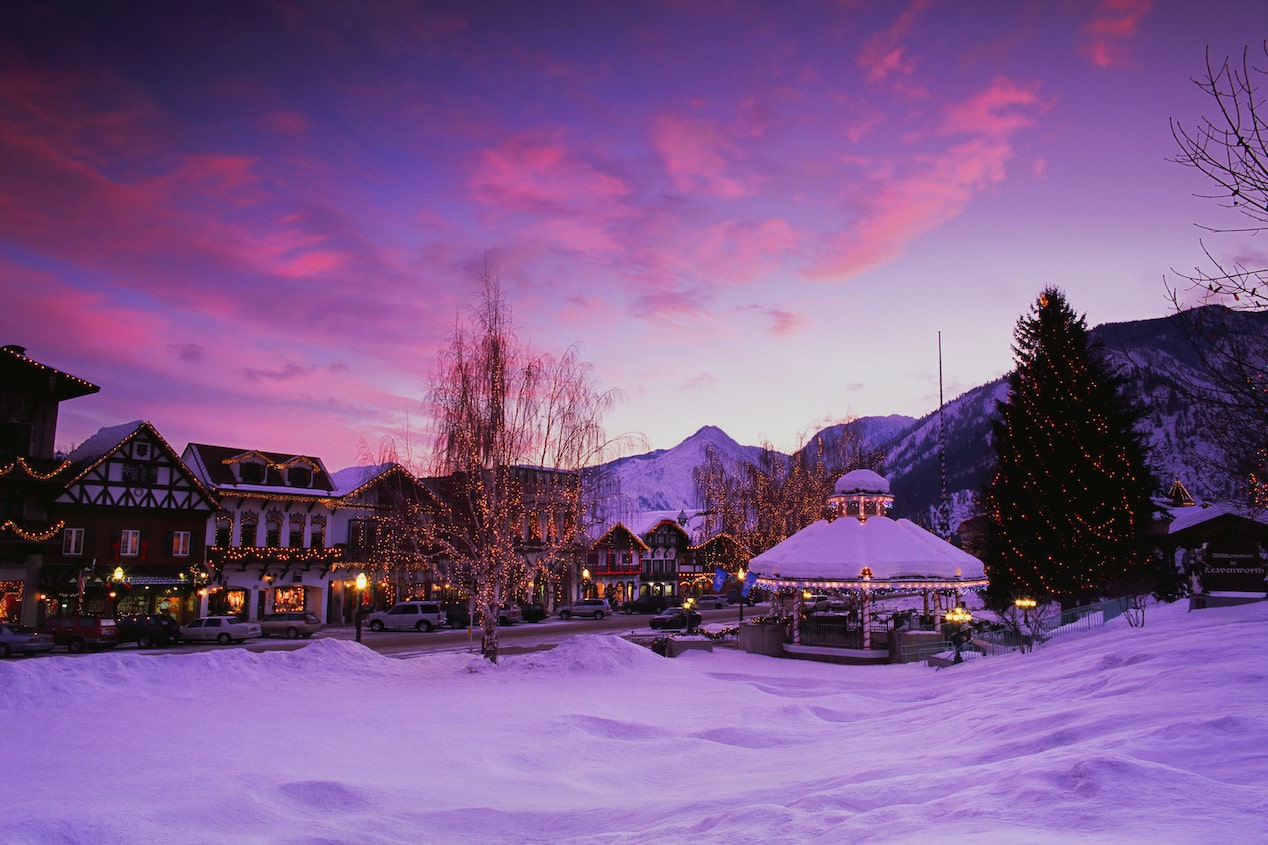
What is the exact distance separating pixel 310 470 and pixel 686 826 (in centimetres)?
4932

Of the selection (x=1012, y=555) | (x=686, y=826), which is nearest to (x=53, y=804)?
(x=686, y=826)

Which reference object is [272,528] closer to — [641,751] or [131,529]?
[131,529]

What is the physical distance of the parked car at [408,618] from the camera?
148 ft

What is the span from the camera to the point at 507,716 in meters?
16.0

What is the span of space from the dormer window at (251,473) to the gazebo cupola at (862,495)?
35.5m

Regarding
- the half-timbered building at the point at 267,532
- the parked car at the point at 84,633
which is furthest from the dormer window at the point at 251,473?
the parked car at the point at 84,633

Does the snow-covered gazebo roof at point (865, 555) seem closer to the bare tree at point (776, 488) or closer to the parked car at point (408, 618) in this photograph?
the bare tree at point (776, 488)

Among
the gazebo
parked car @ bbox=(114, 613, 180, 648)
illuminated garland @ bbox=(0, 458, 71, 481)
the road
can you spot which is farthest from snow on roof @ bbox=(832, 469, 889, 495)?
illuminated garland @ bbox=(0, 458, 71, 481)

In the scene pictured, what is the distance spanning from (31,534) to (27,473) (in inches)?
117

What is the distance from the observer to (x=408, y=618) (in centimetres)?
4525

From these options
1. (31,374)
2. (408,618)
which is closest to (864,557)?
(408,618)

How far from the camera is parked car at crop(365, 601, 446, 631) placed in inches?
1774

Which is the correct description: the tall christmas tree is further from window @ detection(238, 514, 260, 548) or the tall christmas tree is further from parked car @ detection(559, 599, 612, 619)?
window @ detection(238, 514, 260, 548)

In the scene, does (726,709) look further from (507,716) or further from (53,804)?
(53,804)
